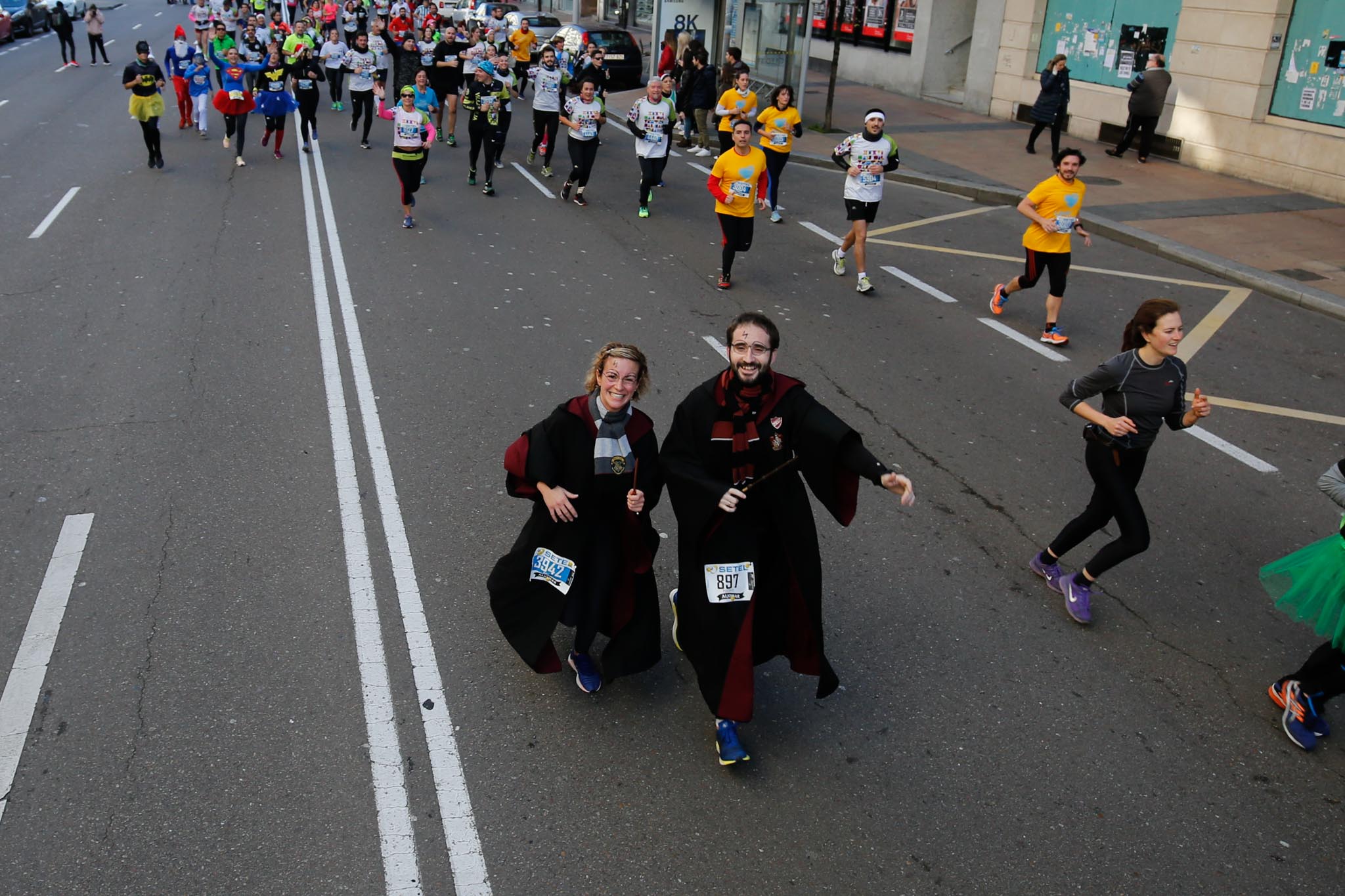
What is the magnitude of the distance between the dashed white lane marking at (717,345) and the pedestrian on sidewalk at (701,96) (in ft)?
35.4

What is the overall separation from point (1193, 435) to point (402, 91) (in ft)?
31.2

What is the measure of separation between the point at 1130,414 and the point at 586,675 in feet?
9.77

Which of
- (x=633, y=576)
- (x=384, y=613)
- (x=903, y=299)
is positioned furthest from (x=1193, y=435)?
(x=384, y=613)

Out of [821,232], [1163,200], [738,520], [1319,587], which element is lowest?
[821,232]

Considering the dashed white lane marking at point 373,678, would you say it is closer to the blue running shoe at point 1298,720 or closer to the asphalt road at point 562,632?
the asphalt road at point 562,632

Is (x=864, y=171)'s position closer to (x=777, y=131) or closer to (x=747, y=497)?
(x=777, y=131)

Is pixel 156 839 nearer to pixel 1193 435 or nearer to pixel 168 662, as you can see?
pixel 168 662

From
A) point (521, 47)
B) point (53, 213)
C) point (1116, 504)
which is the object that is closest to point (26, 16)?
point (521, 47)

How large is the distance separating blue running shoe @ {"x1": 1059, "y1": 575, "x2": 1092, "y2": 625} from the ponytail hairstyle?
1.25 meters

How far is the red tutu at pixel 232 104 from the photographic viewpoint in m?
16.5

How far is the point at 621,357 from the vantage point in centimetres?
446

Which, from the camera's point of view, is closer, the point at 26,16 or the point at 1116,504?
the point at 1116,504

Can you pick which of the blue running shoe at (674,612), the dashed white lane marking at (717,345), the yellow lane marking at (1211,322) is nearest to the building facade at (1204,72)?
the yellow lane marking at (1211,322)

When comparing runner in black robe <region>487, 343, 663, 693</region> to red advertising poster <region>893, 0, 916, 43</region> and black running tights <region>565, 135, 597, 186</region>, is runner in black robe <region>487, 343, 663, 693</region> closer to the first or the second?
black running tights <region>565, 135, 597, 186</region>
